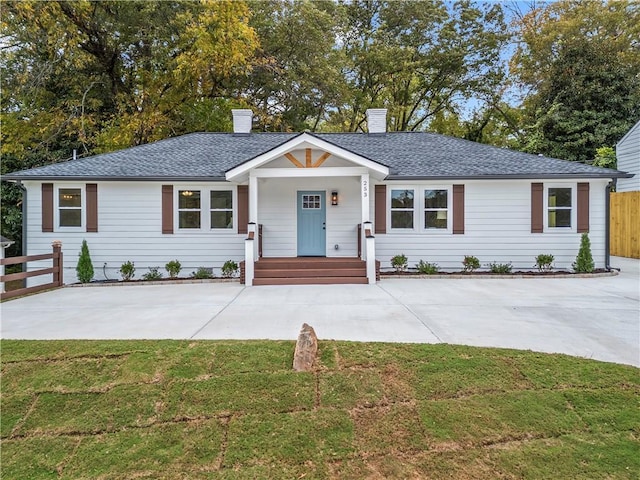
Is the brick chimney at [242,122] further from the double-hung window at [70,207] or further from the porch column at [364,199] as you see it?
the porch column at [364,199]

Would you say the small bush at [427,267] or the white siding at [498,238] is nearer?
the small bush at [427,267]

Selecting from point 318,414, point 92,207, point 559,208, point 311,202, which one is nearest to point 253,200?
point 311,202

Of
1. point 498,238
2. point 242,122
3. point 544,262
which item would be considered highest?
point 242,122

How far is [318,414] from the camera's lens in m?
3.17

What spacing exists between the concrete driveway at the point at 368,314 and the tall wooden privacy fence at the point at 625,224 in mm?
5337

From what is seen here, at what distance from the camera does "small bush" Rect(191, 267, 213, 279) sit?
9688mm

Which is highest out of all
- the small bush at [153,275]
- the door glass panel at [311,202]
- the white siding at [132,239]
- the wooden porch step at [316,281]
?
the door glass panel at [311,202]

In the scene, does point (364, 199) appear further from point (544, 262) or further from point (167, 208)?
point (167, 208)

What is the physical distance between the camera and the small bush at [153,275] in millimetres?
9677

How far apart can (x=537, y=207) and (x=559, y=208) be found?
0.64m

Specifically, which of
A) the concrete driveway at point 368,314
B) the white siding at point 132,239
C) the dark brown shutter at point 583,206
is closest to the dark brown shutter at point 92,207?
the white siding at point 132,239

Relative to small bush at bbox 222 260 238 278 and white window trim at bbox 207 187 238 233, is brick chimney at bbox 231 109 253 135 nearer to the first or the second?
white window trim at bbox 207 187 238 233

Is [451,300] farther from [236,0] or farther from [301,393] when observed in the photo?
[236,0]

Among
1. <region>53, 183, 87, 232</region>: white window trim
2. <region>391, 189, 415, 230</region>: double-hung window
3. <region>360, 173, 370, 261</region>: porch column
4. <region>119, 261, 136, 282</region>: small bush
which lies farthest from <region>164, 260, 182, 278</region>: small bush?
<region>391, 189, 415, 230</region>: double-hung window
